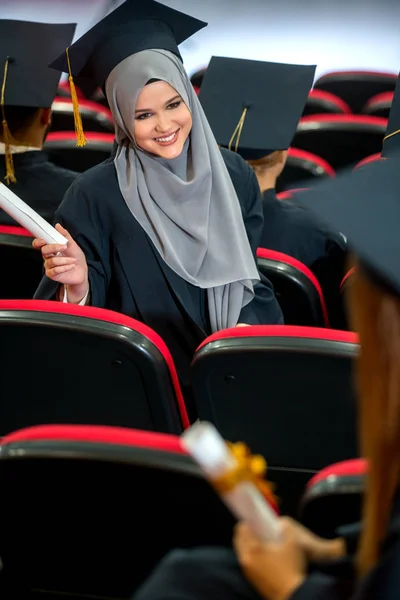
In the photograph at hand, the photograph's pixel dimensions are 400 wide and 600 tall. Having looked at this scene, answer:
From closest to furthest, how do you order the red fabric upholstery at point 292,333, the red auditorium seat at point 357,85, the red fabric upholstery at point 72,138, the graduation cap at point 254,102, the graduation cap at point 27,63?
the red fabric upholstery at point 292,333, the graduation cap at point 254,102, the graduation cap at point 27,63, the red fabric upholstery at point 72,138, the red auditorium seat at point 357,85

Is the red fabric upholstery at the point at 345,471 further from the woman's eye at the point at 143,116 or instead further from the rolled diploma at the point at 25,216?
the woman's eye at the point at 143,116

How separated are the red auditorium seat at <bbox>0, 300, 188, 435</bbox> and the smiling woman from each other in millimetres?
333

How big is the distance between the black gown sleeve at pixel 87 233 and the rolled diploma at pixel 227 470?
117 cm

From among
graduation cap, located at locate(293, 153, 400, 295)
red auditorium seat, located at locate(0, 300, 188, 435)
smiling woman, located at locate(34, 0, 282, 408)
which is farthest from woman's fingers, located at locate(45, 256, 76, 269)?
graduation cap, located at locate(293, 153, 400, 295)

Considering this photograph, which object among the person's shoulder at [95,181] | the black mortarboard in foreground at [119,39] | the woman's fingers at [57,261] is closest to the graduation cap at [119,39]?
the black mortarboard in foreground at [119,39]

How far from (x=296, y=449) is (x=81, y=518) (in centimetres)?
56

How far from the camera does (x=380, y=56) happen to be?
5332 millimetres

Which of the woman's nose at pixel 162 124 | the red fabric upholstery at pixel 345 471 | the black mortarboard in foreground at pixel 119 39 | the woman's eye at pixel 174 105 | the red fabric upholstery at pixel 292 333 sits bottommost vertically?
the red fabric upholstery at pixel 345 471

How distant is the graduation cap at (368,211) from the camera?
73cm

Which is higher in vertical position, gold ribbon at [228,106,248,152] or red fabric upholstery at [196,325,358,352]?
gold ribbon at [228,106,248,152]

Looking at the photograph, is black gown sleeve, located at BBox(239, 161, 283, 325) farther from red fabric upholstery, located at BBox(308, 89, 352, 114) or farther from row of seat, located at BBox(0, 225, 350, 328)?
red fabric upholstery, located at BBox(308, 89, 352, 114)

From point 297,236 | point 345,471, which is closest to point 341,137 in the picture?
point 297,236

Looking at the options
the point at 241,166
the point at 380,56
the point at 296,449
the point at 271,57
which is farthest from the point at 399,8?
the point at 296,449

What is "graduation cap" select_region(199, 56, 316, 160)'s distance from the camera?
99.4 inches
